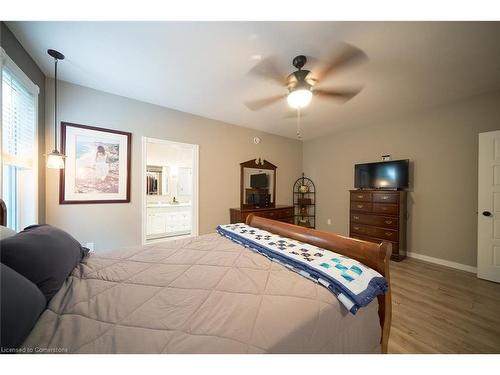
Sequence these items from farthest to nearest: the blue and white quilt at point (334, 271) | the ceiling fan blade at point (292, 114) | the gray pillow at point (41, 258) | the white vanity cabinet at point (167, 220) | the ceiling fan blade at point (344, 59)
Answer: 1. the white vanity cabinet at point (167, 220)
2. the ceiling fan blade at point (292, 114)
3. the ceiling fan blade at point (344, 59)
4. the blue and white quilt at point (334, 271)
5. the gray pillow at point (41, 258)

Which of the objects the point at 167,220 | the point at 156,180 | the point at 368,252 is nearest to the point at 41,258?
the point at 368,252

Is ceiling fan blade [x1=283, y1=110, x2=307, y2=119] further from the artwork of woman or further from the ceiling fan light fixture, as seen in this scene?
the artwork of woman

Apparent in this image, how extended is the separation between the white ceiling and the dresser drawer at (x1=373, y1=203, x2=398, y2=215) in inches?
62.2

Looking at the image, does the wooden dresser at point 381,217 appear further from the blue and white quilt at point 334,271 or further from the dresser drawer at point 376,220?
the blue and white quilt at point 334,271

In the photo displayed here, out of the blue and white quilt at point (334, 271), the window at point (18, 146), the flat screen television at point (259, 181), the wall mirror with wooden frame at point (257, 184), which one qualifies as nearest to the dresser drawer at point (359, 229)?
the wall mirror with wooden frame at point (257, 184)

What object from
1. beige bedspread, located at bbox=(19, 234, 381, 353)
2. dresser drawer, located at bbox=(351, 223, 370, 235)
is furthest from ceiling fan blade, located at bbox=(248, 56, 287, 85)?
dresser drawer, located at bbox=(351, 223, 370, 235)

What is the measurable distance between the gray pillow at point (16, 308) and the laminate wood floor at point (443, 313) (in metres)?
2.10

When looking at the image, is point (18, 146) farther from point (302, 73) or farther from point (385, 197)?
point (385, 197)

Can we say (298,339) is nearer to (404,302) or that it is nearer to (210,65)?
(404,302)

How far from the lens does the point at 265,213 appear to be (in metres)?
3.85

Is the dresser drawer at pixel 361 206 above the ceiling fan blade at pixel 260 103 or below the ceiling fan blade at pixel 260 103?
below

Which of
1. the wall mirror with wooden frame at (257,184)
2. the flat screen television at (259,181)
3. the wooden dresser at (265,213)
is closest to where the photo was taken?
the wooden dresser at (265,213)

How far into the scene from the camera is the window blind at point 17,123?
1552 millimetres

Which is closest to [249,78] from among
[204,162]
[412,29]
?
[412,29]
